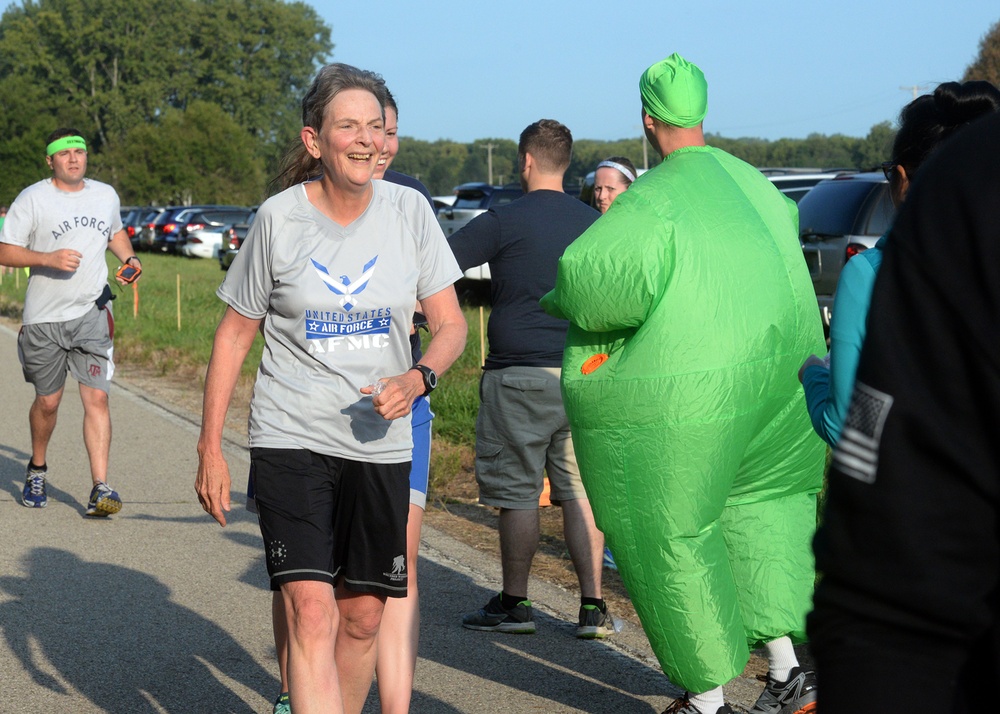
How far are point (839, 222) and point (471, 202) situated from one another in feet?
35.8

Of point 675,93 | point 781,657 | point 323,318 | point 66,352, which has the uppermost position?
point 675,93

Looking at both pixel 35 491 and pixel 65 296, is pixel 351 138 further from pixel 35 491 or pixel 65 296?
pixel 35 491

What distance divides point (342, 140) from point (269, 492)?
93cm

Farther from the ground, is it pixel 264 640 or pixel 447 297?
pixel 447 297

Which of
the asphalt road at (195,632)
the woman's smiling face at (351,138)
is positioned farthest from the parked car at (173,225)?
the woman's smiling face at (351,138)

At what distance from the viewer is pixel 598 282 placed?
11.8 feet

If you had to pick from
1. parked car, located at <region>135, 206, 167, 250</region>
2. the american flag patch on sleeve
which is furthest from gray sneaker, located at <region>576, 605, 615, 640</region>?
parked car, located at <region>135, 206, 167, 250</region>

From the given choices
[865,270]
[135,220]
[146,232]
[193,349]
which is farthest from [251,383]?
[135,220]

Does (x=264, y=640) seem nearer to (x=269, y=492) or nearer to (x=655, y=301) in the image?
(x=269, y=492)

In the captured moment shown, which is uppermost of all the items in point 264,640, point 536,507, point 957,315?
point 957,315

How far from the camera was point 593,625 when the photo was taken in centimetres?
519

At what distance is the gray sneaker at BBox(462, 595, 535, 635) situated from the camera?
5.27 metres

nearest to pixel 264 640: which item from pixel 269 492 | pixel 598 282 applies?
pixel 269 492

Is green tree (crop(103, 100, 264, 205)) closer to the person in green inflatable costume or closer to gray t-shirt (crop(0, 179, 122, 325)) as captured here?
gray t-shirt (crop(0, 179, 122, 325))
